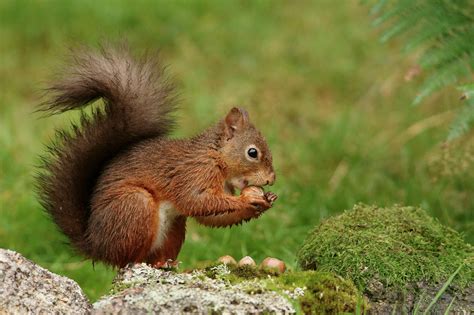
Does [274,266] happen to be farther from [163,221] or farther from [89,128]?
[89,128]

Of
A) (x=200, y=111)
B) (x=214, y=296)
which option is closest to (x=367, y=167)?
(x=200, y=111)

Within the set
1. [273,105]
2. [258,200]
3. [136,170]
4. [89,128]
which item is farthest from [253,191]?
[273,105]

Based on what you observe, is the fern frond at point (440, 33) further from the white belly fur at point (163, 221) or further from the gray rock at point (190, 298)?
the gray rock at point (190, 298)

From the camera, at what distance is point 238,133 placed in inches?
139

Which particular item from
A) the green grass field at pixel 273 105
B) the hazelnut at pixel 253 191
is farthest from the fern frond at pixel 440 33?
the hazelnut at pixel 253 191

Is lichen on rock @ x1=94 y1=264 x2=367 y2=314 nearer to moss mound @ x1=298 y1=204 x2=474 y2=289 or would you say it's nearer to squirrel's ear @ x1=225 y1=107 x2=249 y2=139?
moss mound @ x1=298 y1=204 x2=474 y2=289

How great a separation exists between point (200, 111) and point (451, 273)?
368cm

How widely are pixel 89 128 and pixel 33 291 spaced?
90 cm

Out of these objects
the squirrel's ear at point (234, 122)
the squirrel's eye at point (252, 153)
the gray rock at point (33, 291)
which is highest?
the squirrel's ear at point (234, 122)

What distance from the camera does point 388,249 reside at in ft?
9.94

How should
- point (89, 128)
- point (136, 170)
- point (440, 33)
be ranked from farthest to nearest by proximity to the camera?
point (440, 33)
point (89, 128)
point (136, 170)

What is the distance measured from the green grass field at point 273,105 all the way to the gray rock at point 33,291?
126 centimetres

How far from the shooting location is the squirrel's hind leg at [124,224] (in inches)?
126

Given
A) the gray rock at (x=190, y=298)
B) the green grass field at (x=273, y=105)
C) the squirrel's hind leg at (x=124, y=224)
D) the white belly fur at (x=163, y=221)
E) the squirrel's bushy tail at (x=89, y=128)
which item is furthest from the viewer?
the green grass field at (x=273, y=105)
